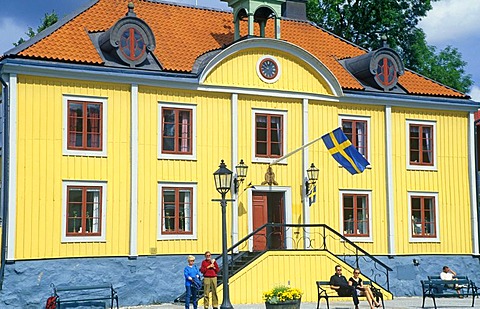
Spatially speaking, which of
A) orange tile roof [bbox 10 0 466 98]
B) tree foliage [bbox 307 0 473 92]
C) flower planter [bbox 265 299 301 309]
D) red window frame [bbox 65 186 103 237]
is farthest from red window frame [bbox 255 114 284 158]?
tree foliage [bbox 307 0 473 92]

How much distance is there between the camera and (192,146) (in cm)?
2638

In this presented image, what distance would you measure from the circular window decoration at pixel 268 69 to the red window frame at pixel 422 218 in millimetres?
6442

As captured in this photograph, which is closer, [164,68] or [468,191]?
[164,68]

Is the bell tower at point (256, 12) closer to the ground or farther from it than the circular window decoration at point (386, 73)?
farther from it

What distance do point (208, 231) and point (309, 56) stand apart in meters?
6.48

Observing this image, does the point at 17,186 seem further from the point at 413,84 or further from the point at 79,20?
the point at 413,84

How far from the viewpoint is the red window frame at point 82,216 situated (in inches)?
960

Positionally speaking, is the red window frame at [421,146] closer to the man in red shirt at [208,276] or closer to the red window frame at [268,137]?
the red window frame at [268,137]

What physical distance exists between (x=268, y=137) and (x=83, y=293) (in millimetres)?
7725

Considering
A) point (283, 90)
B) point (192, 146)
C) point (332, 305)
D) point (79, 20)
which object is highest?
point (79, 20)

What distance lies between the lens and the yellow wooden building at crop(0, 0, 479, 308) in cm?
2411

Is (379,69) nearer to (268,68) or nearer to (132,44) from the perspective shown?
(268,68)

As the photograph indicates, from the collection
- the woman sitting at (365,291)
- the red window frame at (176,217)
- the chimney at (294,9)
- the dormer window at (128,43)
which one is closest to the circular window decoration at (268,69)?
the dormer window at (128,43)

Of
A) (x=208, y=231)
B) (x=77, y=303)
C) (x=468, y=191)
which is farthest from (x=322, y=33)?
(x=77, y=303)
